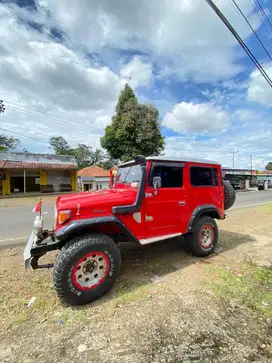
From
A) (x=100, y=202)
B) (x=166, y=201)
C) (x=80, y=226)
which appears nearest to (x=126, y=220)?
(x=100, y=202)

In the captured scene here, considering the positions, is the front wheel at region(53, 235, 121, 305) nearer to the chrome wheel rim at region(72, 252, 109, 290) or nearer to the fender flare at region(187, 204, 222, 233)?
the chrome wheel rim at region(72, 252, 109, 290)

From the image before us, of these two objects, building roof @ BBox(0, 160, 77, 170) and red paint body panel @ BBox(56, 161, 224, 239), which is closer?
red paint body panel @ BBox(56, 161, 224, 239)

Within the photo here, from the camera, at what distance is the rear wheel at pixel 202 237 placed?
14.2 feet

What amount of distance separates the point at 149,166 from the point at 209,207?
1.76 meters

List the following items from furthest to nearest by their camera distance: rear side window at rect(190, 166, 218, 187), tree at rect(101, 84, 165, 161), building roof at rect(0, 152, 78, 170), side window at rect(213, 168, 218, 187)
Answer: building roof at rect(0, 152, 78, 170) < tree at rect(101, 84, 165, 161) < side window at rect(213, 168, 218, 187) < rear side window at rect(190, 166, 218, 187)

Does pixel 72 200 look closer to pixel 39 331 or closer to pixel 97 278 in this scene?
pixel 97 278

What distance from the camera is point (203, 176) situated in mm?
4516

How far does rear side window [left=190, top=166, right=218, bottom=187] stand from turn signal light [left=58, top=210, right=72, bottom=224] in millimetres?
2476

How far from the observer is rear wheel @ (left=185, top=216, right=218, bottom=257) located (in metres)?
4.33

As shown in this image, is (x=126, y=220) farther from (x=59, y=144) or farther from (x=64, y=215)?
(x=59, y=144)

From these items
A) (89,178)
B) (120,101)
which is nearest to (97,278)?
(120,101)

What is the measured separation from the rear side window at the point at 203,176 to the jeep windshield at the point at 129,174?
1.15 meters

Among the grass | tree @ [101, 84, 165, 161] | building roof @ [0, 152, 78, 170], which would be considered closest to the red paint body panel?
the grass

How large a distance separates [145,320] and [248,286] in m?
1.84
